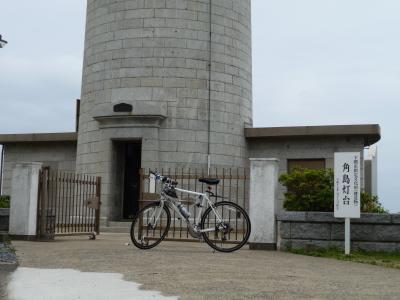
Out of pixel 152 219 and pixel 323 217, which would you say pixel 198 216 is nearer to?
pixel 152 219

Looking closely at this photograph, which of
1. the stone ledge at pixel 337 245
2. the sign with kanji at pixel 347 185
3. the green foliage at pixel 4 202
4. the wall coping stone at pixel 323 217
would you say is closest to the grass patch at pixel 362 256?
the stone ledge at pixel 337 245

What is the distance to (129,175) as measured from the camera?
52.0ft

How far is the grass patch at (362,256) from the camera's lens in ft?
26.5

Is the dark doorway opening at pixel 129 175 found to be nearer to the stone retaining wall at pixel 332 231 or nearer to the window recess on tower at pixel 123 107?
the window recess on tower at pixel 123 107

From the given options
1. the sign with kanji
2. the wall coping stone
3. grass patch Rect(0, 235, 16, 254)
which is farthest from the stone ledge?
grass patch Rect(0, 235, 16, 254)

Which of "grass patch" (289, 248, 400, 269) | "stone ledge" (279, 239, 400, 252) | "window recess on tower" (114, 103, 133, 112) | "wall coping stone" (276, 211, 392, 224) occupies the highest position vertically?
"window recess on tower" (114, 103, 133, 112)

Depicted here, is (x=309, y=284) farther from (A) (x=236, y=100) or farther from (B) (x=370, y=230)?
(A) (x=236, y=100)

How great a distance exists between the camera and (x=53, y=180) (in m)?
11.3

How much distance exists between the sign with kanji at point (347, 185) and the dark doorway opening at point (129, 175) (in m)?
7.56

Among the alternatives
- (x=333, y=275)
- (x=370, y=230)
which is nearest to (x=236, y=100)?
(x=370, y=230)

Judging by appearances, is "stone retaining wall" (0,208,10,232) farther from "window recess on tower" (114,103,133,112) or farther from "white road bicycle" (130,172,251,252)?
"window recess on tower" (114,103,133,112)

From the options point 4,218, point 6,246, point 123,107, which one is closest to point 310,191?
point 6,246

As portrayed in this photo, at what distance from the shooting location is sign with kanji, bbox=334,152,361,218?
8.92m

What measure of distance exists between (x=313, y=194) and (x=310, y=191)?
3.0 inches
